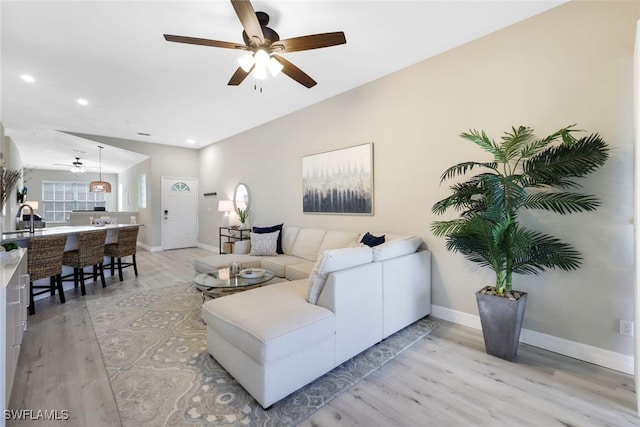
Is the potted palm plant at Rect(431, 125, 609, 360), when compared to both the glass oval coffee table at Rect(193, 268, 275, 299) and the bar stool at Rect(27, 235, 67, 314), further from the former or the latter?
the bar stool at Rect(27, 235, 67, 314)

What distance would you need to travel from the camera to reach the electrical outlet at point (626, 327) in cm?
208

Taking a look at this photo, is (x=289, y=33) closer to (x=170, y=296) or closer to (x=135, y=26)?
(x=135, y=26)

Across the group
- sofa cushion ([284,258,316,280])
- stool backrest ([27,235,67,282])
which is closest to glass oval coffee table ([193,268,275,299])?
sofa cushion ([284,258,316,280])

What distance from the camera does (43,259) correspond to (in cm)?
337

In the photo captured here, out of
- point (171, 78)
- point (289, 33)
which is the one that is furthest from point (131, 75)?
point (289, 33)

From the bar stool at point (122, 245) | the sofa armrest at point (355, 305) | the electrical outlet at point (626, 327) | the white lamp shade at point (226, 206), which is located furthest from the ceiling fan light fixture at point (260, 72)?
the white lamp shade at point (226, 206)

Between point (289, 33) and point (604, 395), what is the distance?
→ 148 inches

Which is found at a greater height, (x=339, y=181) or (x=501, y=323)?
(x=339, y=181)

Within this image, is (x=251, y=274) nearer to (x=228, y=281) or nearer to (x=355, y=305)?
(x=228, y=281)

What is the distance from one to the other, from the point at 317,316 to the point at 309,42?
6.83ft

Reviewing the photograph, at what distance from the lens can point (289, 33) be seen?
8.83 feet

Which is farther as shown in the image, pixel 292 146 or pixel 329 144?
pixel 292 146

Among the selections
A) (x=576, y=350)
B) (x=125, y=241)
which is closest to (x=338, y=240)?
(x=576, y=350)

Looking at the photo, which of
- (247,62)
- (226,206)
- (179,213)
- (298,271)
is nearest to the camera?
(247,62)
